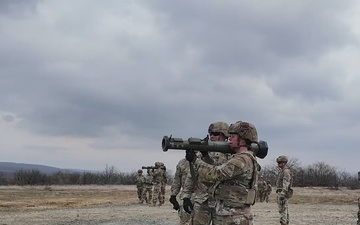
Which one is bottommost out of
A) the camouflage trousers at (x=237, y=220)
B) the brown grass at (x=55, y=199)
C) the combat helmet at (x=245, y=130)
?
the brown grass at (x=55, y=199)

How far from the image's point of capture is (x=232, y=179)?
6.02 m

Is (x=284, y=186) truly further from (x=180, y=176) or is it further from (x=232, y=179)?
(x=232, y=179)

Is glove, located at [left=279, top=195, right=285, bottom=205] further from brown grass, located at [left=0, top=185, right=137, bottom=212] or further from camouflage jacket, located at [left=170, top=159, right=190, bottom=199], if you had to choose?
brown grass, located at [left=0, top=185, right=137, bottom=212]

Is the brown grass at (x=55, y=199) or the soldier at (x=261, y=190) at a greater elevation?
the soldier at (x=261, y=190)

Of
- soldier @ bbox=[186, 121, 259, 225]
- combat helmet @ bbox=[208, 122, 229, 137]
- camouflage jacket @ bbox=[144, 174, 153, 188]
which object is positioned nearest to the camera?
soldier @ bbox=[186, 121, 259, 225]

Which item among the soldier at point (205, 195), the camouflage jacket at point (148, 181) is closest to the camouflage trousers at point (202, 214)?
the soldier at point (205, 195)

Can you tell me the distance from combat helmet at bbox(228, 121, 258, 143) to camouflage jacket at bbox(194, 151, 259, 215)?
0.62 feet

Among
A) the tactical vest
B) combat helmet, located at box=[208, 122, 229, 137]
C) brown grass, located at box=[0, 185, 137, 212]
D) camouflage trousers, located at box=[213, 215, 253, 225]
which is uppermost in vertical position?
combat helmet, located at box=[208, 122, 229, 137]

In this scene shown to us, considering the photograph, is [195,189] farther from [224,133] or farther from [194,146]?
[194,146]

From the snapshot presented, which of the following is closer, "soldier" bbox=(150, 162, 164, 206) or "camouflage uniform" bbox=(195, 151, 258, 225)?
"camouflage uniform" bbox=(195, 151, 258, 225)

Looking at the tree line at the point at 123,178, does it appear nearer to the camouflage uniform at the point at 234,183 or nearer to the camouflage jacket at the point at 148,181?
the camouflage jacket at the point at 148,181

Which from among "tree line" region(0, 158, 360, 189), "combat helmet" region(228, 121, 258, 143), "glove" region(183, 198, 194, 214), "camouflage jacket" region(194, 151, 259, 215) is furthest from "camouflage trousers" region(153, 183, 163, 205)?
"tree line" region(0, 158, 360, 189)

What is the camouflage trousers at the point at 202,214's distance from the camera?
294 inches

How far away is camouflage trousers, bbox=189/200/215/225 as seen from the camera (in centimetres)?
747
